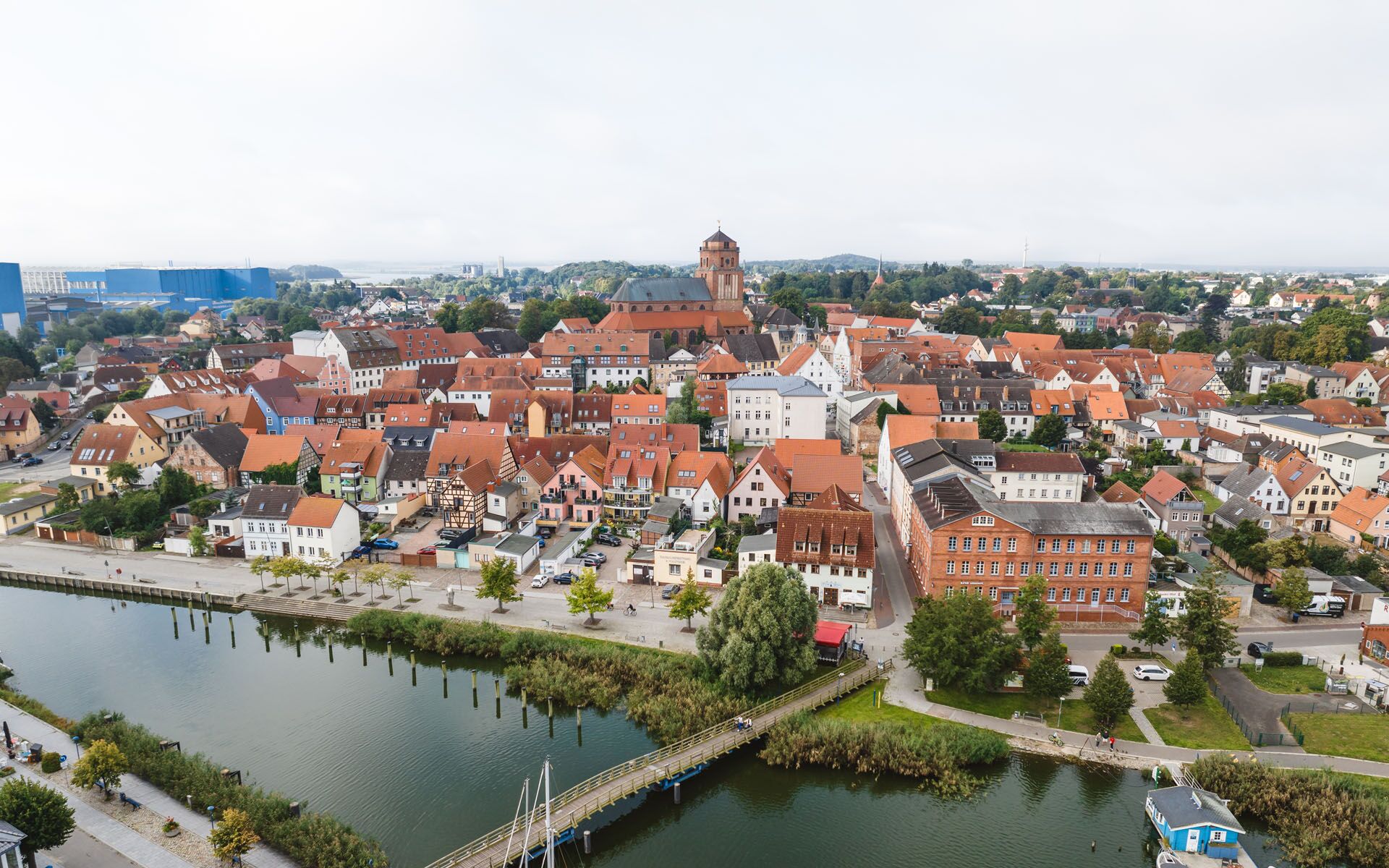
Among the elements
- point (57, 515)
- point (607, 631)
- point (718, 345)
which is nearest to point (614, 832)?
point (607, 631)

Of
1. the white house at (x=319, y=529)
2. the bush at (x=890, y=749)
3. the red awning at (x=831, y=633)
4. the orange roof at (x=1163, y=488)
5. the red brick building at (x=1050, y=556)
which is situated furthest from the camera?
the orange roof at (x=1163, y=488)

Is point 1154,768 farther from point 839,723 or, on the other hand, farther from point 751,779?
point 751,779

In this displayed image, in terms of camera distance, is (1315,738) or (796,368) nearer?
(1315,738)

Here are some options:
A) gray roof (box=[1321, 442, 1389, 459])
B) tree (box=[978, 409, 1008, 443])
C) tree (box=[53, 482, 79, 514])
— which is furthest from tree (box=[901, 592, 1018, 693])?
tree (box=[53, 482, 79, 514])

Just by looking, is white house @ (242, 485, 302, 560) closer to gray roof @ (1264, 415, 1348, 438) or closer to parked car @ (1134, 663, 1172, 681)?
parked car @ (1134, 663, 1172, 681)

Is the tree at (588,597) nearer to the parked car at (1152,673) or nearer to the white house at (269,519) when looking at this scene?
the white house at (269,519)

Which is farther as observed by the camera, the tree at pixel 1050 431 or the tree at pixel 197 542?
the tree at pixel 1050 431

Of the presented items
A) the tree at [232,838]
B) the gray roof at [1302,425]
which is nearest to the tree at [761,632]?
the tree at [232,838]
